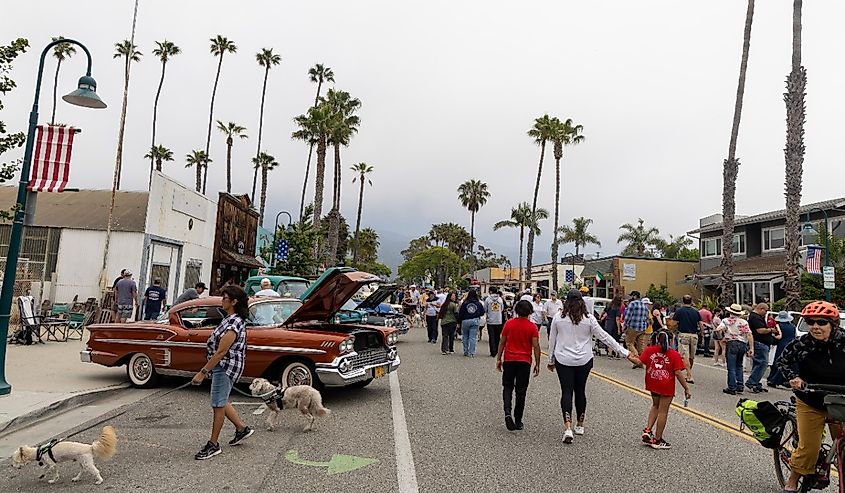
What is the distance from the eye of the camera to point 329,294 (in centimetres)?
923

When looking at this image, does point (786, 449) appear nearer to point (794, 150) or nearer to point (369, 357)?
point (369, 357)

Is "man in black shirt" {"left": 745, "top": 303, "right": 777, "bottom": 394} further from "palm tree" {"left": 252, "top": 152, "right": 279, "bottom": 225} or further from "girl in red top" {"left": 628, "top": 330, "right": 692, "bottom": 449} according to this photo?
"palm tree" {"left": 252, "top": 152, "right": 279, "bottom": 225}

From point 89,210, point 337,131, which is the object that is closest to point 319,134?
point 337,131

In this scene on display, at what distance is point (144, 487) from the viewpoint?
509cm

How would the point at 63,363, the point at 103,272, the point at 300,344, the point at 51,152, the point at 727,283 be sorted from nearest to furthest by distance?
1. the point at 300,344
2. the point at 51,152
3. the point at 63,363
4. the point at 103,272
5. the point at 727,283

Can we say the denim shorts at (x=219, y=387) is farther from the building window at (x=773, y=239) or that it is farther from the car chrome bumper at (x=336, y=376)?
the building window at (x=773, y=239)

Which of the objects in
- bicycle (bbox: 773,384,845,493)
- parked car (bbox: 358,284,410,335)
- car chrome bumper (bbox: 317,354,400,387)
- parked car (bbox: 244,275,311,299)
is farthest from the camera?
parked car (bbox: 244,275,311,299)

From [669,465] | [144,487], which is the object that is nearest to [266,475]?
[144,487]

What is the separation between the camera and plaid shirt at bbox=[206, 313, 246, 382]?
594 centimetres

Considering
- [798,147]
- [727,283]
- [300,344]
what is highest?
[798,147]

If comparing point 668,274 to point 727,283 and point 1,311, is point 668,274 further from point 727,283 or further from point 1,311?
point 1,311

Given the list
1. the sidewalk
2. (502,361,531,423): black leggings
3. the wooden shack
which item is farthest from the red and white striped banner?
the wooden shack

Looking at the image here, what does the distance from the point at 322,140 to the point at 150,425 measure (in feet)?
104

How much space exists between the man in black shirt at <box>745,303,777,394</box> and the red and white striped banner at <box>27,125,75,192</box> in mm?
11964
